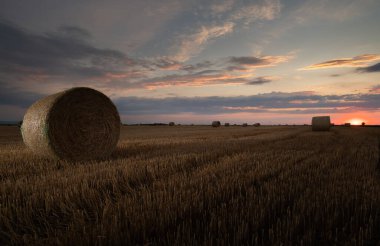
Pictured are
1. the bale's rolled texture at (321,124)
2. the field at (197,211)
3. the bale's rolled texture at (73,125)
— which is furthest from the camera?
the bale's rolled texture at (321,124)

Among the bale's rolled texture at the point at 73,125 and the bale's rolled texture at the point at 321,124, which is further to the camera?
the bale's rolled texture at the point at 321,124

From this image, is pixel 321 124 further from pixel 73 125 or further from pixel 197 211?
pixel 197 211

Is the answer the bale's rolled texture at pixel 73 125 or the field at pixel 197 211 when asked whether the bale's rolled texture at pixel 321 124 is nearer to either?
the bale's rolled texture at pixel 73 125

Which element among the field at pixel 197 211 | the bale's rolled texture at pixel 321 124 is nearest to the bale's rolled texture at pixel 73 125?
the field at pixel 197 211

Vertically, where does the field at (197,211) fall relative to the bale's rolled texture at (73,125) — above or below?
below

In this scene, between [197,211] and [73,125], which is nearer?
[197,211]

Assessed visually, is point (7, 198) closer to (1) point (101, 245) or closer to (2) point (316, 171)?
(1) point (101, 245)

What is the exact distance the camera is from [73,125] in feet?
27.1

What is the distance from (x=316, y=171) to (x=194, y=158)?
2.74 m

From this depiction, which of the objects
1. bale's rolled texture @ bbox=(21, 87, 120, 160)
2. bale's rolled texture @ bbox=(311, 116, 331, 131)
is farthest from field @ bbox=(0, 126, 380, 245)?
bale's rolled texture @ bbox=(311, 116, 331, 131)

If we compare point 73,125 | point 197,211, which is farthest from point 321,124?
point 197,211

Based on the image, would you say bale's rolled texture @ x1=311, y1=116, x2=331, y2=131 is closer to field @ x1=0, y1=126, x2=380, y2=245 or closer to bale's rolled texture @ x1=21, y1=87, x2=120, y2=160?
bale's rolled texture @ x1=21, y1=87, x2=120, y2=160

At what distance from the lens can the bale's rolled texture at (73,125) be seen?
7664 mm

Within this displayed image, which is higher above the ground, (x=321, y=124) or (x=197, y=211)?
(x=321, y=124)
